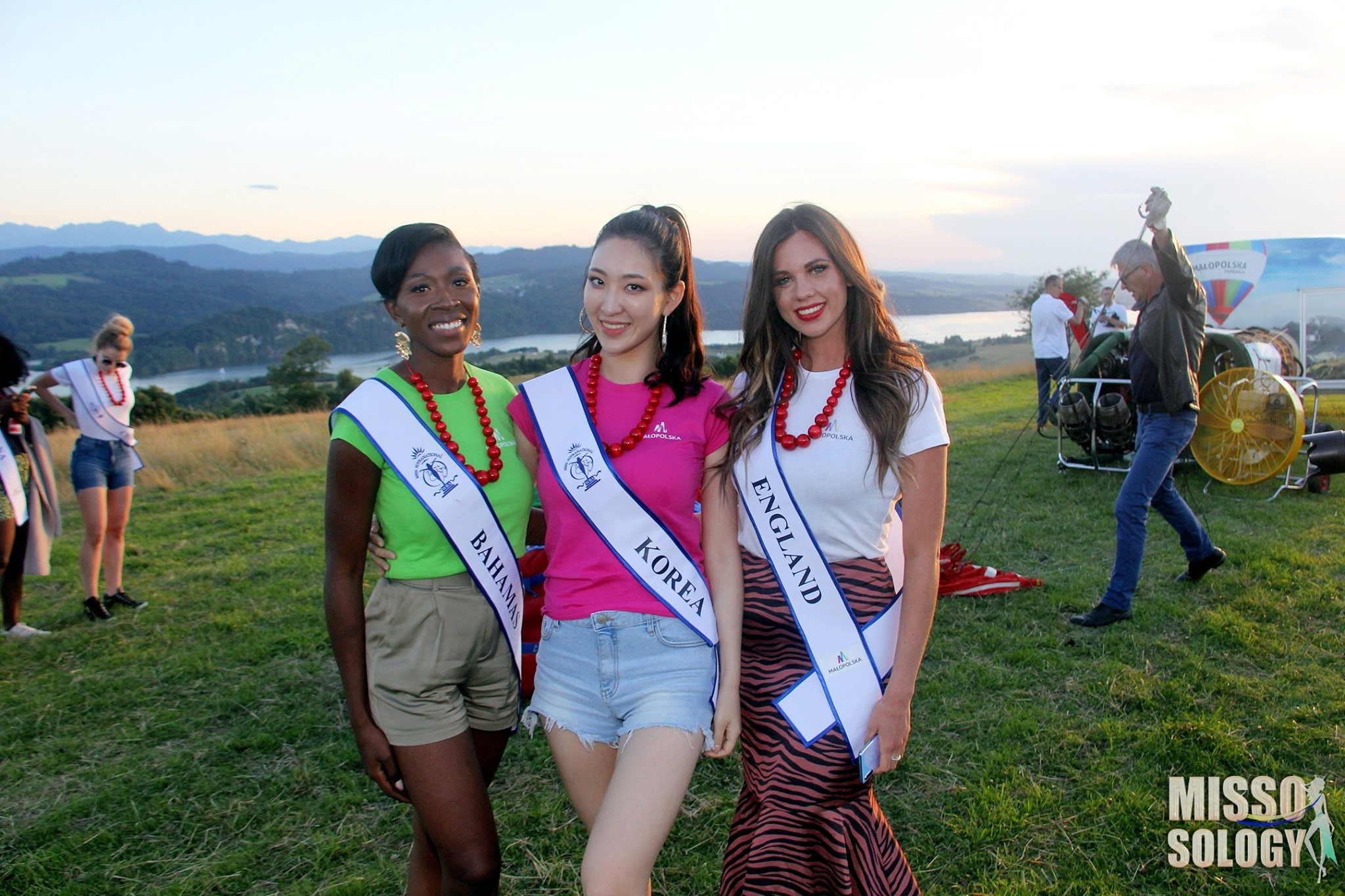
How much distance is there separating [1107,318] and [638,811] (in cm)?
1049

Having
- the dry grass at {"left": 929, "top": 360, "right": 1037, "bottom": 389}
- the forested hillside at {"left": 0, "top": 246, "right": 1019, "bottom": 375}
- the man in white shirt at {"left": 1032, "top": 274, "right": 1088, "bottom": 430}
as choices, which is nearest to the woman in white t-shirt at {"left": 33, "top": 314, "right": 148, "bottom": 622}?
the man in white shirt at {"left": 1032, "top": 274, "right": 1088, "bottom": 430}

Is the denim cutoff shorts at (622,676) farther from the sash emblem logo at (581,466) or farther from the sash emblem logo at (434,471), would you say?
the sash emblem logo at (434,471)

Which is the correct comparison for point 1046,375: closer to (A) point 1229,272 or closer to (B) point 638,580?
(A) point 1229,272

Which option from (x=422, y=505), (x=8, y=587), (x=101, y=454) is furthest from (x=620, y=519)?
(x=8, y=587)

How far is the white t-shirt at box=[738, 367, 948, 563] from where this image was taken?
2.04m

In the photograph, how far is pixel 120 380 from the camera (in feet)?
19.3

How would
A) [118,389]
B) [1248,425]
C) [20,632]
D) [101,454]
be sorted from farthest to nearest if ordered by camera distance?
[1248,425] → [118,389] → [101,454] → [20,632]

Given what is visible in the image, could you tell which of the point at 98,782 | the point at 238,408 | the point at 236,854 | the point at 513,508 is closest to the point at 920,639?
the point at 513,508

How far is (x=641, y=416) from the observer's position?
6.97 feet

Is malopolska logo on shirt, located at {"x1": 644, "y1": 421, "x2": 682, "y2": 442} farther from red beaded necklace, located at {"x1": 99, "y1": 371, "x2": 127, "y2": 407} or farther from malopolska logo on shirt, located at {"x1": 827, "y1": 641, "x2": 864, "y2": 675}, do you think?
red beaded necklace, located at {"x1": 99, "y1": 371, "x2": 127, "y2": 407}

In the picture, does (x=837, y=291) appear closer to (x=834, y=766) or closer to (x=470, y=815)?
(x=834, y=766)

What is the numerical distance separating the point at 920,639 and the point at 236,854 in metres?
2.63

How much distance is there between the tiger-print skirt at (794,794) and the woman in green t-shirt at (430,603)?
1.98ft

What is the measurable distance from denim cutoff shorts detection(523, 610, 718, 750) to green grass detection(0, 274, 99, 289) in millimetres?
87042
